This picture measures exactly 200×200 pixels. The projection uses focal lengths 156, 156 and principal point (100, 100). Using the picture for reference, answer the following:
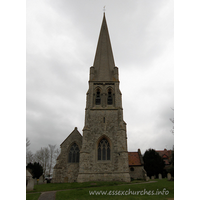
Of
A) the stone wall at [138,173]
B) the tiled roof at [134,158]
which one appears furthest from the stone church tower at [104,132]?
the tiled roof at [134,158]

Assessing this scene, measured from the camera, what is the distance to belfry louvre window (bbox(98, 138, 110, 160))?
2233cm

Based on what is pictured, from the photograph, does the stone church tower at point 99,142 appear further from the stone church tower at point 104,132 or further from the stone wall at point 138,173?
the stone wall at point 138,173

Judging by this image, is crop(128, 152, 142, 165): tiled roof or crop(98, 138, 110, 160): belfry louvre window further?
crop(128, 152, 142, 165): tiled roof

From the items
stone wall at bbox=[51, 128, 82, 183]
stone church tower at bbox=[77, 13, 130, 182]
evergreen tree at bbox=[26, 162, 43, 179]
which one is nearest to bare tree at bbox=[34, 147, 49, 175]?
evergreen tree at bbox=[26, 162, 43, 179]

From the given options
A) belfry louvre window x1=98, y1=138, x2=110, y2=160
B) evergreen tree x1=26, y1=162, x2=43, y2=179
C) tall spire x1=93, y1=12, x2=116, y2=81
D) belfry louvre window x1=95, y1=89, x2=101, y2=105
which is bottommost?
evergreen tree x1=26, y1=162, x2=43, y2=179

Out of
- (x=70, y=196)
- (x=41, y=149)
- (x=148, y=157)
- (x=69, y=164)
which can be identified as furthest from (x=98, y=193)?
(x=41, y=149)

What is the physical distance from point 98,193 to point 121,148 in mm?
9309

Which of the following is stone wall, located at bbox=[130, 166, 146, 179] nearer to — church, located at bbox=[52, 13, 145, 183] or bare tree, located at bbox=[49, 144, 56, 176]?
church, located at bbox=[52, 13, 145, 183]

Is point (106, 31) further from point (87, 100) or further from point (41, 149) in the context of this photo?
point (41, 149)

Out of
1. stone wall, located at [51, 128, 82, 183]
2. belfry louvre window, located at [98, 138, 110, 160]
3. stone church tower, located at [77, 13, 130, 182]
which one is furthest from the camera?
stone wall, located at [51, 128, 82, 183]

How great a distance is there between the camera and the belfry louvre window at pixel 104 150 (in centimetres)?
2233

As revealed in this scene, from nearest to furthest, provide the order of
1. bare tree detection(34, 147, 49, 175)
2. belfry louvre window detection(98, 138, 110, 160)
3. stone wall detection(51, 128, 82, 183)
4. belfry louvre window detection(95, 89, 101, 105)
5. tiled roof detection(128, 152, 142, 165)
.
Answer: belfry louvre window detection(98, 138, 110, 160) < stone wall detection(51, 128, 82, 183) < belfry louvre window detection(95, 89, 101, 105) < tiled roof detection(128, 152, 142, 165) < bare tree detection(34, 147, 49, 175)

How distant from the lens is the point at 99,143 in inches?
912

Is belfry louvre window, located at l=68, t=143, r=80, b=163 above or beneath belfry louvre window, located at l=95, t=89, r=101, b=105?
beneath
